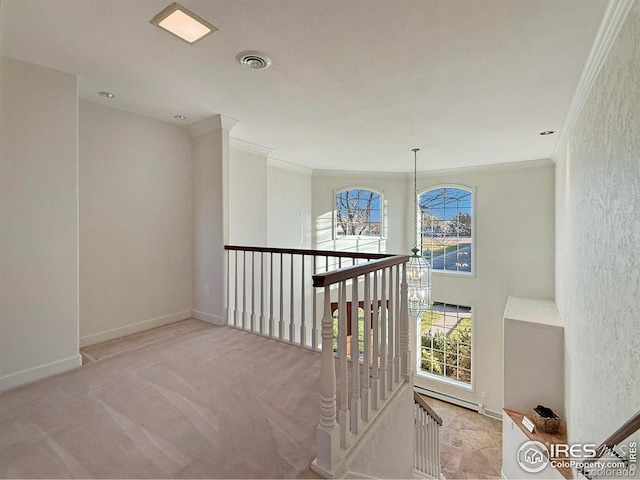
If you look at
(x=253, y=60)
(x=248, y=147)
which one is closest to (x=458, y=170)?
(x=248, y=147)

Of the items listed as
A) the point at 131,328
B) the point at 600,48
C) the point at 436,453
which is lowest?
the point at 436,453

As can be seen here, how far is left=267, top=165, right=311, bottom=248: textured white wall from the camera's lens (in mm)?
5418

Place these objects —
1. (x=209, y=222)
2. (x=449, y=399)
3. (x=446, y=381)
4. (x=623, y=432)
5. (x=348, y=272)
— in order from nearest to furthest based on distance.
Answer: (x=623, y=432), (x=348, y=272), (x=209, y=222), (x=449, y=399), (x=446, y=381)

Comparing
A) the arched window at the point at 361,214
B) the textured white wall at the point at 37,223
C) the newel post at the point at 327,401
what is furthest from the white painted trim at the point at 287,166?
the newel post at the point at 327,401

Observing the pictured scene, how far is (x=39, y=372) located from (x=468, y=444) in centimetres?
587

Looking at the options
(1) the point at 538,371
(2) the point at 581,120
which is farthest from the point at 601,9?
(1) the point at 538,371

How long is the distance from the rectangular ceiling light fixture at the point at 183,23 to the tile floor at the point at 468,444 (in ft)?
19.2

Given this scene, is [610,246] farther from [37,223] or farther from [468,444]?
[468,444]

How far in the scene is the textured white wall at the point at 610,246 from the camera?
1411 mm

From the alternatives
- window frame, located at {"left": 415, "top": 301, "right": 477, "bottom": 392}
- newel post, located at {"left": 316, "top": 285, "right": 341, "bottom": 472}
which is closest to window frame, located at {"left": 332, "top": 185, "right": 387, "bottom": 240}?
window frame, located at {"left": 415, "top": 301, "right": 477, "bottom": 392}

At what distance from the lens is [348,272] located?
4.94ft

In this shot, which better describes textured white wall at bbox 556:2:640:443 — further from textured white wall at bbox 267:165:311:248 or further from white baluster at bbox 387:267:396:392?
textured white wall at bbox 267:165:311:248

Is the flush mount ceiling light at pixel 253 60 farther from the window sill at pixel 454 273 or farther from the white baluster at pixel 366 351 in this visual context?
the window sill at pixel 454 273

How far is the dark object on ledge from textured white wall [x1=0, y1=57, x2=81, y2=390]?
5128mm
